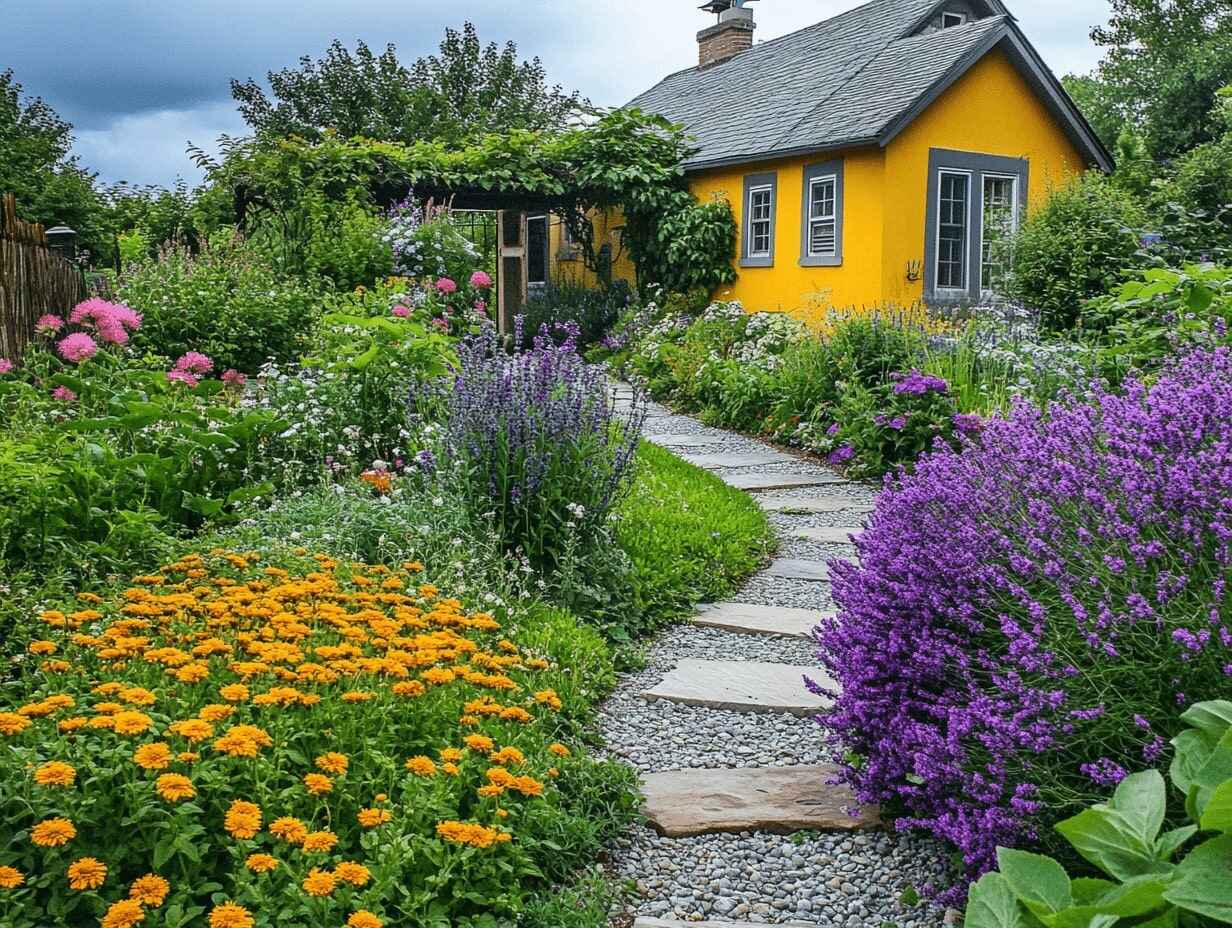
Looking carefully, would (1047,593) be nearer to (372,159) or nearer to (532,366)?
(532,366)

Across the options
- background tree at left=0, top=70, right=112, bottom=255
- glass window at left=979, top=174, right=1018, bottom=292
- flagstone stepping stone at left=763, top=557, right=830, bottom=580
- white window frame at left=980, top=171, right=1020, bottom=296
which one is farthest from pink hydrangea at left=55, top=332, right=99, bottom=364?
background tree at left=0, top=70, right=112, bottom=255

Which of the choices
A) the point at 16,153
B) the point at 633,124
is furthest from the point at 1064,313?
the point at 16,153

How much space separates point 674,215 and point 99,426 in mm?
11148

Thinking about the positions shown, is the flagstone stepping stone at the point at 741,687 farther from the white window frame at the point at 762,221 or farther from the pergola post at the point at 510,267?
the pergola post at the point at 510,267

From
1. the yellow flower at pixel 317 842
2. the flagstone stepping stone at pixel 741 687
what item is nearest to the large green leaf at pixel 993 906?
the yellow flower at pixel 317 842

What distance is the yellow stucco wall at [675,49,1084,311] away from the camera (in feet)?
40.6

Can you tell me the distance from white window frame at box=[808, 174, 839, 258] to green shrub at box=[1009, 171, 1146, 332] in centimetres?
222

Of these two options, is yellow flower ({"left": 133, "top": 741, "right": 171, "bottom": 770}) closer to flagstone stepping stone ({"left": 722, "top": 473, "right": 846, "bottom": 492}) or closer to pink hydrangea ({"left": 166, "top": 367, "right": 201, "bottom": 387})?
pink hydrangea ({"left": 166, "top": 367, "right": 201, "bottom": 387})

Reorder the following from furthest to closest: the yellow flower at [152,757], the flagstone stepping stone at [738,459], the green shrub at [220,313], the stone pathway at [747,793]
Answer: the green shrub at [220,313], the flagstone stepping stone at [738,459], the stone pathway at [747,793], the yellow flower at [152,757]

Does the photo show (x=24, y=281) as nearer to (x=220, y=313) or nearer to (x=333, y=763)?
(x=220, y=313)

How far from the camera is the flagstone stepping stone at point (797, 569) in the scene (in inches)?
214

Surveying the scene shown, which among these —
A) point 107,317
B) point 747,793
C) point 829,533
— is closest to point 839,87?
point 829,533

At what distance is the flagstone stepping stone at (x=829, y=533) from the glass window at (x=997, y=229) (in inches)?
293

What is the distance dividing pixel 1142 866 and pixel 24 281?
7569 millimetres
